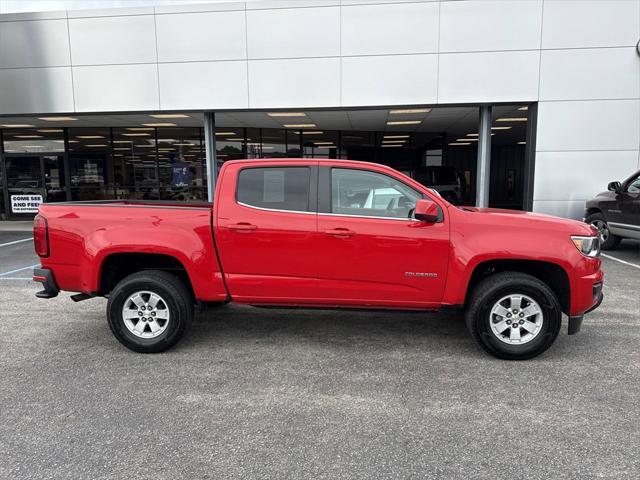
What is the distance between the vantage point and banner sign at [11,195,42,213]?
58.1 feet

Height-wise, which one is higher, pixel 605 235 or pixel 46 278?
pixel 46 278

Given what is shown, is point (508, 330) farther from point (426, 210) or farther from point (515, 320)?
point (426, 210)

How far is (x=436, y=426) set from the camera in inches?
125

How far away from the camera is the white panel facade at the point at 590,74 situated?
1107 cm

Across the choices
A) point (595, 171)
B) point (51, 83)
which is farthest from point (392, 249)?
point (51, 83)

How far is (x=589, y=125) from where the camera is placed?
1136cm

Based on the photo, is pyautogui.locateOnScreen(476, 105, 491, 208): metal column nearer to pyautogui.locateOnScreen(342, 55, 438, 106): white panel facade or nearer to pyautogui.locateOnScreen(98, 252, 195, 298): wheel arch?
pyautogui.locateOnScreen(342, 55, 438, 106): white panel facade

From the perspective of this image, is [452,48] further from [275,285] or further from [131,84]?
[275,285]

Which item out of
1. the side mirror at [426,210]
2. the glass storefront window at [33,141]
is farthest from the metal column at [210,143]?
the side mirror at [426,210]

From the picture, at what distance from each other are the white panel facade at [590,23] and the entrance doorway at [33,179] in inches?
655

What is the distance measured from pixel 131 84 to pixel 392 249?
10.8 metres

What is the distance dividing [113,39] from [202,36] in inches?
94.2

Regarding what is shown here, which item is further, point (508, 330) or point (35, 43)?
point (35, 43)

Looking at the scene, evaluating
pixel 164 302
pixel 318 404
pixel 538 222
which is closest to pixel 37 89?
pixel 164 302
